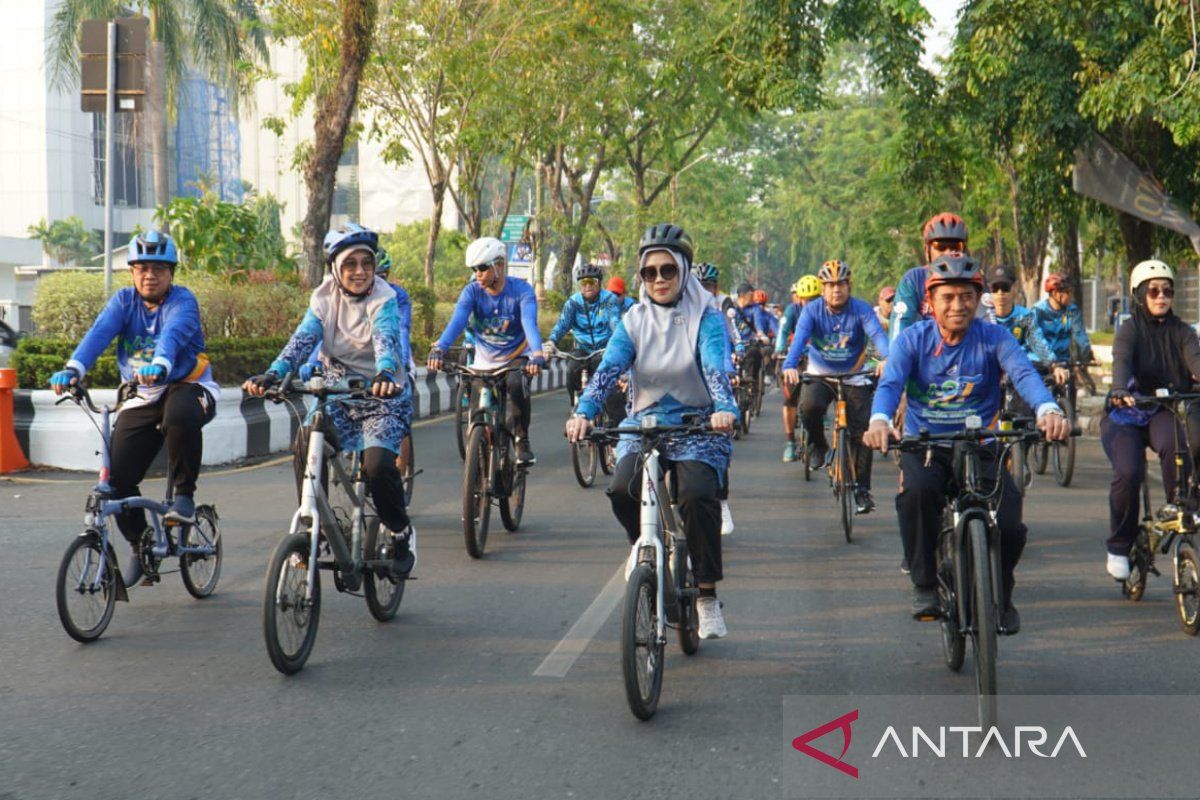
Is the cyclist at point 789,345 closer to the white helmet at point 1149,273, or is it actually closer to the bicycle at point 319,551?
the white helmet at point 1149,273

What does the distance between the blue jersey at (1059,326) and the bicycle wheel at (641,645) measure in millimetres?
8559

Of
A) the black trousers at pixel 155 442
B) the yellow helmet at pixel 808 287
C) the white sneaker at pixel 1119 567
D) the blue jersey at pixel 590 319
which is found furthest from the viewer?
the yellow helmet at pixel 808 287

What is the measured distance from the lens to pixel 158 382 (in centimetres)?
681

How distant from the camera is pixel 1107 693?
18.7 ft

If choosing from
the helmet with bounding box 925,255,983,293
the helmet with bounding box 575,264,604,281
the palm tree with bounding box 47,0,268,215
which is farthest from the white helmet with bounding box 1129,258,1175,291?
the palm tree with bounding box 47,0,268,215

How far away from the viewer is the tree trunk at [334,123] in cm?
1877

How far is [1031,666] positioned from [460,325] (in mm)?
5291

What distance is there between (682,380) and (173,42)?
3781 centimetres

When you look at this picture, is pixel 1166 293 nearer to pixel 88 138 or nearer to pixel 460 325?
pixel 460 325

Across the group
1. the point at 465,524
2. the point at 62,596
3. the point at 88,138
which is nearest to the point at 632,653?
the point at 62,596

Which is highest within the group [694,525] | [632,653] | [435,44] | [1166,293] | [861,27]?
[435,44]

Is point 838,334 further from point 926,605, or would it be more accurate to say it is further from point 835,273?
point 926,605

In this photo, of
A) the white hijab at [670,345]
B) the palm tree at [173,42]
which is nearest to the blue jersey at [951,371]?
the white hijab at [670,345]

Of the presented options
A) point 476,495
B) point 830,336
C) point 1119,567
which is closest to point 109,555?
point 476,495
